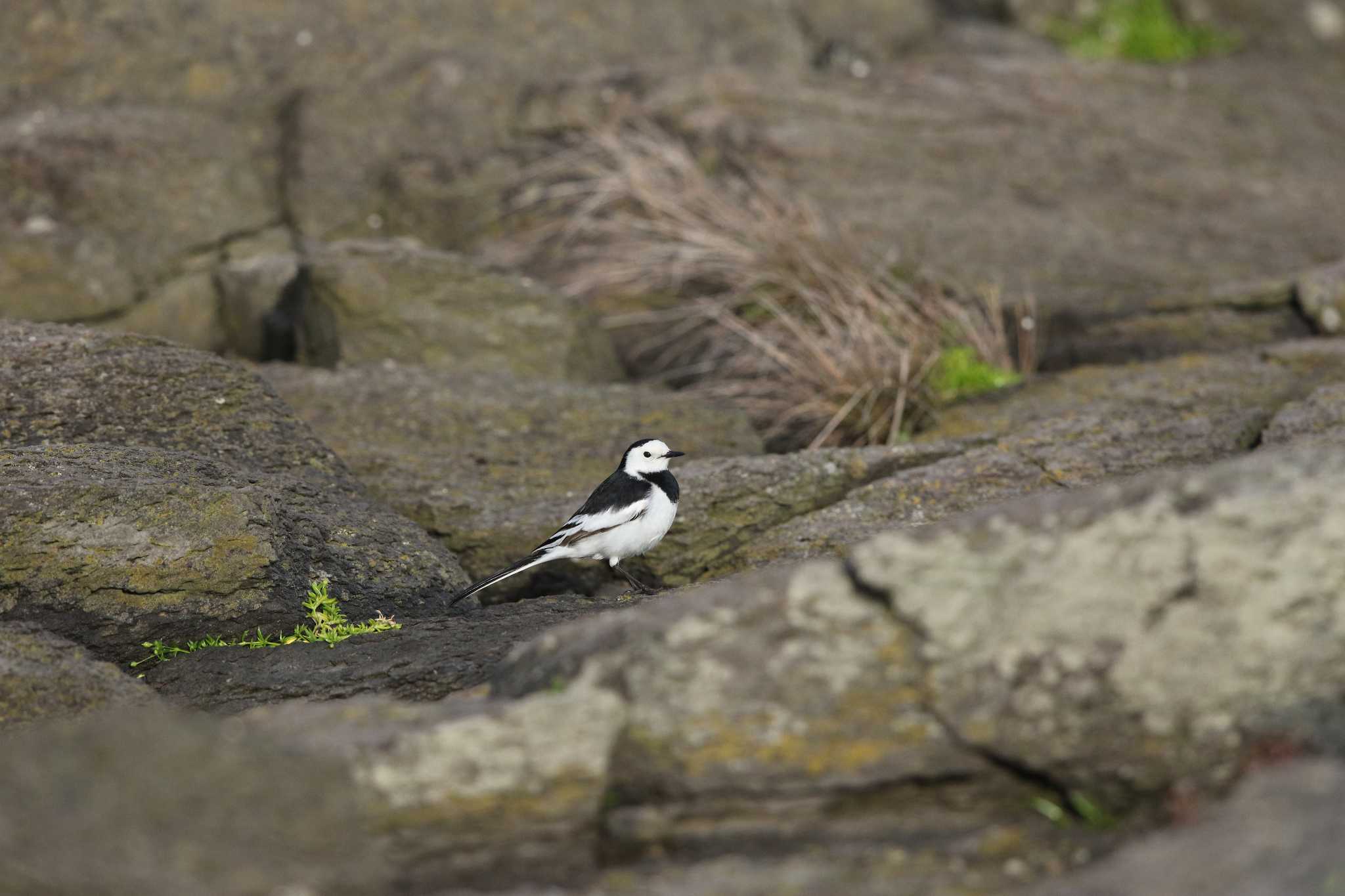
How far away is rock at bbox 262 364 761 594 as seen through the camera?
739 cm

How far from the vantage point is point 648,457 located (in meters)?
7.46

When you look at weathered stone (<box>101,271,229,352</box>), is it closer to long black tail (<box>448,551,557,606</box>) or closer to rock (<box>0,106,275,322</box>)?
rock (<box>0,106,275,322</box>)

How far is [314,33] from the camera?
12.5 m

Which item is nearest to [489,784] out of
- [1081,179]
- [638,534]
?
[638,534]

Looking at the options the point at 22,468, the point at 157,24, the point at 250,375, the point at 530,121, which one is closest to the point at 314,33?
the point at 157,24

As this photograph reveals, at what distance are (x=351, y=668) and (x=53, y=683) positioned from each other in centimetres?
110

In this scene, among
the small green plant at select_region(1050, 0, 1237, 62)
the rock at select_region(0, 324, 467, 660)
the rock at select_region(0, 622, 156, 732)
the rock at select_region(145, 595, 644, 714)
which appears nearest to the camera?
the rock at select_region(0, 622, 156, 732)

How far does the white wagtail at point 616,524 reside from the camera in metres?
6.82

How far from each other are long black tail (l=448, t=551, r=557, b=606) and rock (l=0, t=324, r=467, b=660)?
3.1 inches

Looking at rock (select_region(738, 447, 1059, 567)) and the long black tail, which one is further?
rock (select_region(738, 447, 1059, 567))

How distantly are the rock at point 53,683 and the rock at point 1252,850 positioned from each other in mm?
3248

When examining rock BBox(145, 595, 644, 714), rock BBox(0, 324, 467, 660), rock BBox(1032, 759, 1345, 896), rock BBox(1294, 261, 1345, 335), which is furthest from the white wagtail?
rock BBox(1294, 261, 1345, 335)

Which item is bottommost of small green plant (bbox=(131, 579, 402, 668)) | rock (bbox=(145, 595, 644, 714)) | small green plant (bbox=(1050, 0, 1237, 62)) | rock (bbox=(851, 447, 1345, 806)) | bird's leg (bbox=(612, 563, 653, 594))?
bird's leg (bbox=(612, 563, 653, 594))

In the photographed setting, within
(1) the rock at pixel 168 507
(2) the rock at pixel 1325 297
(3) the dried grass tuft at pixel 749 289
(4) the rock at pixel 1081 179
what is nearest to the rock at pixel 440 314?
(3) the dried grass tuft at pixel 749 289
